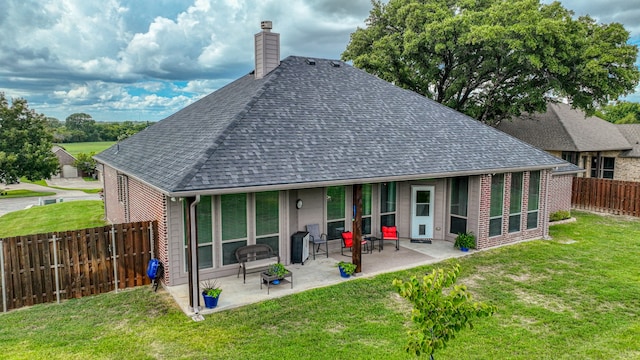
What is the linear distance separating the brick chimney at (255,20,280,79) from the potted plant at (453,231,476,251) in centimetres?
829

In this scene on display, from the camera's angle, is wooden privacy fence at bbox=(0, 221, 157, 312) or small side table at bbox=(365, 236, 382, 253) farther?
small side table at bbox=(365, 236, 382, 253)

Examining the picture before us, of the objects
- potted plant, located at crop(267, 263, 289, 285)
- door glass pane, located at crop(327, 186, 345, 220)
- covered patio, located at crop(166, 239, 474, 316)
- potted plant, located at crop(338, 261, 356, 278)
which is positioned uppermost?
door glass pane, located at crop(327, 186, 345, 220)

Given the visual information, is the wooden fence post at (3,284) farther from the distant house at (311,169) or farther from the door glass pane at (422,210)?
the door glass pane at (422,210)

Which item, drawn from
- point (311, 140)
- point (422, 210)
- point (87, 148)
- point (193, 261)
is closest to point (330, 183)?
point (311, 140)

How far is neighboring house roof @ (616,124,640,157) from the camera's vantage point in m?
25.2

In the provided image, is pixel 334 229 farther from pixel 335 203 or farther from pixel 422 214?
pixel 422 214

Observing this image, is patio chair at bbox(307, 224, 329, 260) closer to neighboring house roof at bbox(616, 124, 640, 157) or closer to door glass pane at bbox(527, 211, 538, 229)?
door glass pane at bbox(527, 211, 538, 229)

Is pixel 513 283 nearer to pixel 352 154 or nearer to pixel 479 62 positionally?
pixel 352 154

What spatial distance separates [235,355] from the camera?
6668mm

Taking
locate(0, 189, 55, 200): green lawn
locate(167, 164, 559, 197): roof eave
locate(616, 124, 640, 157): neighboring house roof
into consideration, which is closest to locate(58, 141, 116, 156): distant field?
locate(0, 189, 55, 200): green lawn

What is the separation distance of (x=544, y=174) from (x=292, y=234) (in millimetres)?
8969

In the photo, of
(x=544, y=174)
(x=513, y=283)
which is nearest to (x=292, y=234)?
(x=513, y=283)

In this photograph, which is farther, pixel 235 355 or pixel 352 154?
pixel 352 154

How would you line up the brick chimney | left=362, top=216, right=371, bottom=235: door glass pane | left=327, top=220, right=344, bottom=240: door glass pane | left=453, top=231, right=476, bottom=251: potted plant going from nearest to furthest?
left=327, top=220, right=344, bottom=240: door glass pane → left=453, top=231, right=476, bottom=251: potted plant → left=362, top=216, right=371, bottom=235: door glass pane → the brick chimney
